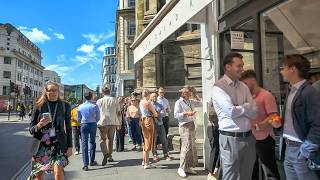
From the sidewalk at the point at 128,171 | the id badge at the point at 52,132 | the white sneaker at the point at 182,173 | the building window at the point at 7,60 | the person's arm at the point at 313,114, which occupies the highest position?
the building window at the point at 7,60

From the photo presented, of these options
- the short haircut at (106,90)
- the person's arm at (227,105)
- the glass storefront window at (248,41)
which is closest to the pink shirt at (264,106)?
the person's arm at (227,105)

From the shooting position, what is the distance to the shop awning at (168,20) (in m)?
6.83

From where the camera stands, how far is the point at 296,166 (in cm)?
412

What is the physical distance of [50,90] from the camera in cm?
580

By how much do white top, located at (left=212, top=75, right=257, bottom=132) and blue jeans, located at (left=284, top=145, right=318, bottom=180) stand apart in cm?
52

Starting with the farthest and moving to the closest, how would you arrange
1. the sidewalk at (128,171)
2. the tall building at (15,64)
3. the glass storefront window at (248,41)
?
1. the tall building at (15,64)
2. the sidewalk at (128,171)
3. the glass storefront window at (248,41)

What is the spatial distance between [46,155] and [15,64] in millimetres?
115434

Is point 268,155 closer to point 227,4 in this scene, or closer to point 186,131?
point 186,131

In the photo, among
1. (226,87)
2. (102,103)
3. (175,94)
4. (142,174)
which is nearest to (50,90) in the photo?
(226,87)

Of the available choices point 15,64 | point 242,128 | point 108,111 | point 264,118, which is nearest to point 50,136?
point 242,128

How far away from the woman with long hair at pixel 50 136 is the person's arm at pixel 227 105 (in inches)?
88.9

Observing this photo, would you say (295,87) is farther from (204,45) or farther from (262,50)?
(204,45)

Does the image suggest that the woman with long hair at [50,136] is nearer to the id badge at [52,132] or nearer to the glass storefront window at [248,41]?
the id badge at [52,132]

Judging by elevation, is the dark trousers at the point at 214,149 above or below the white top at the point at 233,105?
below
